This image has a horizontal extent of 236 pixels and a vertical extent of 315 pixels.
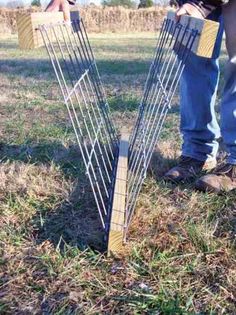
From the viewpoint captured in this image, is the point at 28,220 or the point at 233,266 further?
the point at 28,220

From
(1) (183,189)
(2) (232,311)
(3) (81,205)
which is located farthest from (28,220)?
(2) (232,311)

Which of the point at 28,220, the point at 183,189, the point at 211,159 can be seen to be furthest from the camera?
the point at 211,159

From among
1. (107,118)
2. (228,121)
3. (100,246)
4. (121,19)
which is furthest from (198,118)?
(121,19)

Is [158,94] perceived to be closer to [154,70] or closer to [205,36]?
[154,70]

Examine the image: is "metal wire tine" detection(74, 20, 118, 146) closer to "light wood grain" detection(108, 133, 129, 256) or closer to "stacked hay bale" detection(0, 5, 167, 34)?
"light wood grain" detection(108, 133, 129, 256)

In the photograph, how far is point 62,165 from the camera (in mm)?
2420

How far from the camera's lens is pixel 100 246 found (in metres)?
1.62

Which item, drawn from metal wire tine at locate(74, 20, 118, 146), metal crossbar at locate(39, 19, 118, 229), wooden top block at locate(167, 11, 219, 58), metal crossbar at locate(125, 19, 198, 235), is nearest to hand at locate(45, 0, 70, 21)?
metal crossbar at locate(39, 19, 118, 229)

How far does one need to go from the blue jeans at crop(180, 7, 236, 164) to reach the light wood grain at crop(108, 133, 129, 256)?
1.21 ft

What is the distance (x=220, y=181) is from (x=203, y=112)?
426mm

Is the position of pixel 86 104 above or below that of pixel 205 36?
below

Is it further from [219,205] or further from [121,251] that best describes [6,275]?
[219,205]

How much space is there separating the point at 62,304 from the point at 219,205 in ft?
2.91

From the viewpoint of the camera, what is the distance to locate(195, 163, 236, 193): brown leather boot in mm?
2041
